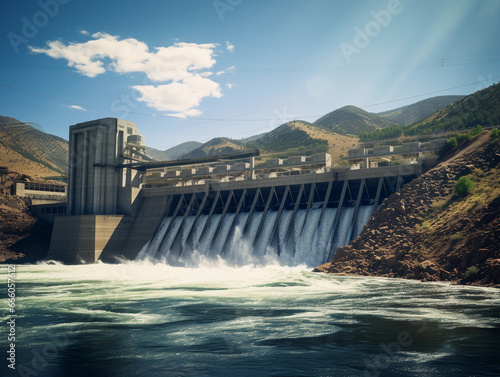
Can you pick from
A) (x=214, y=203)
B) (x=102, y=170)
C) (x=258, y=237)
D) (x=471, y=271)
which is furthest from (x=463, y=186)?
(x=102, y=170)

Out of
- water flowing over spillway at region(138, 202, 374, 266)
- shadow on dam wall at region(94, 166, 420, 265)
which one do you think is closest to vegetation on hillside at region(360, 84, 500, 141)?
shadow on dam wall at region(94, 166, 420, 265)

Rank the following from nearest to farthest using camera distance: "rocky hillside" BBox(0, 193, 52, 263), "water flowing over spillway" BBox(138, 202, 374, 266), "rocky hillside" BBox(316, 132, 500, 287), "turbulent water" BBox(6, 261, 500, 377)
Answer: "turbulent water" BBox(6, 261, 500, 377) < "rocky hillside" BBox(316, 132, 500, 287) < "water flowing over spillway" BBox(138, 202, 374, 266) < "rocky hillside" BBox(0, 193, 52, 263)

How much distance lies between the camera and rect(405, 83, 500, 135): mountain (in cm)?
13112

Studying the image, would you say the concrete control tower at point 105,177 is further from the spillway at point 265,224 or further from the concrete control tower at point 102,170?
the spillway at point 265,224

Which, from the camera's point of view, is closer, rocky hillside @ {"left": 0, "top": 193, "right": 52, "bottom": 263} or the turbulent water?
the turbulent water

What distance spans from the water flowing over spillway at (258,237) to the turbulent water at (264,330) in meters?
13.4

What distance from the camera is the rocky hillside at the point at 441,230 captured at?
1249 inches

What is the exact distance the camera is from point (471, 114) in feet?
466

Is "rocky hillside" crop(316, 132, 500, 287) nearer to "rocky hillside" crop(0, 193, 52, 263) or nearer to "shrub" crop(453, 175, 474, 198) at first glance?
"shrub" crop(453, 175, 474, 198)

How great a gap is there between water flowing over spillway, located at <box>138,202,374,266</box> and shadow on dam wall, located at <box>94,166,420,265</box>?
0.10 m

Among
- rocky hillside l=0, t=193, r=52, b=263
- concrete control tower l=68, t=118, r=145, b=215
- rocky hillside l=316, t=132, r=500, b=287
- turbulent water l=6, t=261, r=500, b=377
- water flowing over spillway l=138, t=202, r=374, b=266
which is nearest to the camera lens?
turbulent water l=6, t=261, r=500, b=377

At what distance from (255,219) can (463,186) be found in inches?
1013

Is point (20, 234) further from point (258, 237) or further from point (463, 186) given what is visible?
point (463, 186)

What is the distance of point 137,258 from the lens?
6300 cm
